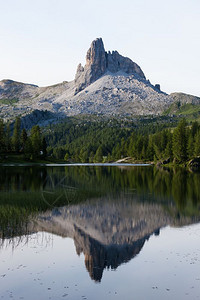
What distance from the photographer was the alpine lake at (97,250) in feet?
48.3

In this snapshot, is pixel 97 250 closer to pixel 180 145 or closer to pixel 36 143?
pixel 36 143

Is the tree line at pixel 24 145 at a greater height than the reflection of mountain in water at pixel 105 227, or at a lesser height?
greater

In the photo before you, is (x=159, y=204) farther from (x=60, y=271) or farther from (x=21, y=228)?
(x=60, y=271)

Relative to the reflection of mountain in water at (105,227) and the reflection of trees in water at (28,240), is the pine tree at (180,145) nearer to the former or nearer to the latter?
the reflection of mountain in water at (105,227)

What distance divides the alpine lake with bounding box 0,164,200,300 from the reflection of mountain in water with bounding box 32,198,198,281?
0.06 metres

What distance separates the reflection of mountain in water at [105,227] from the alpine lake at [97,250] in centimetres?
6

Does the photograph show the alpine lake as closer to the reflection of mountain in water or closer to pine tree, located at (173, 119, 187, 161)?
the reflection of mountain in water

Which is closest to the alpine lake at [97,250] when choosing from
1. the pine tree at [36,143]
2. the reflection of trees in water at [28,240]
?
the reflection of trees in water at [28,240]

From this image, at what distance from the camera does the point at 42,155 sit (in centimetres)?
15588

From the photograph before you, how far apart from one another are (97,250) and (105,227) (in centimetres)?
626

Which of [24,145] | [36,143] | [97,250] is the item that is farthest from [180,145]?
[97,250]

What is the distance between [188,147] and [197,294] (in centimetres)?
13083

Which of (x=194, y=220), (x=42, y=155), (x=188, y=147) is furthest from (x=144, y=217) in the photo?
(x=42, y=155)

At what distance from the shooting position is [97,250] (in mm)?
20344
